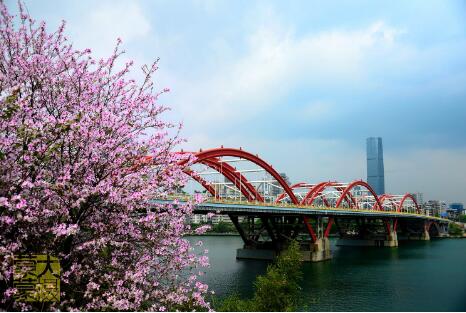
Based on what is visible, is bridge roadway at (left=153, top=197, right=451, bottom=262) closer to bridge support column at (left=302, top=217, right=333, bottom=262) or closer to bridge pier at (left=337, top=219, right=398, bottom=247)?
bridge support column at (left=302, top=217, right=333, bottom=262)

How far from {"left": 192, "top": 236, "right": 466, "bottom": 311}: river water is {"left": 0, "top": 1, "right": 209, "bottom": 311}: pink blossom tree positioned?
14.8 m

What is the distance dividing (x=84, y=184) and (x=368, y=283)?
3200cm

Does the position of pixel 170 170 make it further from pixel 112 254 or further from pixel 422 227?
pixel 422 227

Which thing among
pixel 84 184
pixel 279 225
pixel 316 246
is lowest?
pixel 316 246

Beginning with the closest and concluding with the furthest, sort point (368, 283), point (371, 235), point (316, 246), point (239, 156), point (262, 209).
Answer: point (368, 283) < point (262, 209) < point (239, 156) < point (316, 246) < point (371, 235)

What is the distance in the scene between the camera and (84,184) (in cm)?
716

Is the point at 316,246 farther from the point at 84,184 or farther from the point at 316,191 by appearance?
the point at 84,184

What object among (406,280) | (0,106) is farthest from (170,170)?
(406,280)

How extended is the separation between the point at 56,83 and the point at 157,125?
6.89 feet

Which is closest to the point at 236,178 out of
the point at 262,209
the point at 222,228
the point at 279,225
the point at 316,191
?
the point at 262,209

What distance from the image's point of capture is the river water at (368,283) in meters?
25.9

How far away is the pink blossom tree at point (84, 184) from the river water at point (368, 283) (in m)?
14.8

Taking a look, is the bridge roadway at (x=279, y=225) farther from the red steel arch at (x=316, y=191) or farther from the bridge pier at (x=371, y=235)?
the red steel arch at (x=316, y=191)

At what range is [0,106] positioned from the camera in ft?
20.7
